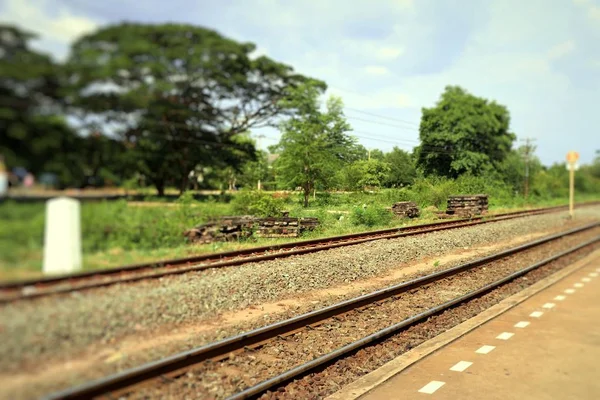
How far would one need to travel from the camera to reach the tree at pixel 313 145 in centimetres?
684

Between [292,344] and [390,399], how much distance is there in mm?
1595

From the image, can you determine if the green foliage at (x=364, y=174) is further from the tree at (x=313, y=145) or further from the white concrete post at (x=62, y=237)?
the white concrete post at (x=62, y=237)

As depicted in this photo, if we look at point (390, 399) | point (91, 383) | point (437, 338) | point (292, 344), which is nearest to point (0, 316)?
point (91, 383)

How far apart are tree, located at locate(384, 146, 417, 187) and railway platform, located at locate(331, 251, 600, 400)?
254 centimetres

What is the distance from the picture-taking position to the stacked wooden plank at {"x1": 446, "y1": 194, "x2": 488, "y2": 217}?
9.40m

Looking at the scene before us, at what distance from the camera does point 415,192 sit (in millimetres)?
8500

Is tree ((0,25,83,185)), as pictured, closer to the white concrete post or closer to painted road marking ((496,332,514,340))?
the white concrete post

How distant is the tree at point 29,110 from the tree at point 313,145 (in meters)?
4.20

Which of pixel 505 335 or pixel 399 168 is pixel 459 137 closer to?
pixel 399 168

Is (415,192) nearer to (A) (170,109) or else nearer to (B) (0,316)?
(A) (170,109)

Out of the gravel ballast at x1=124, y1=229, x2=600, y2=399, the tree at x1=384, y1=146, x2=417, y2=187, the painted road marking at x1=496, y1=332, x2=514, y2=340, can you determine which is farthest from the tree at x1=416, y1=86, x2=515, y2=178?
the painted road marking at x1=496, y1=332, x2=514, y2=340

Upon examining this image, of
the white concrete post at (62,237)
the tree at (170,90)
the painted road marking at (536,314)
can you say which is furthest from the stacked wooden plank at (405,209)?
the white concrete post at (62,237)

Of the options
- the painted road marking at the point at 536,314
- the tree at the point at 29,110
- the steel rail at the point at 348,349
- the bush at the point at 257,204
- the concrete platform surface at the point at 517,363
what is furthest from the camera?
the painted road marking at the point at 536,314

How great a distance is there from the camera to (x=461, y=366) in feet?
17.9
